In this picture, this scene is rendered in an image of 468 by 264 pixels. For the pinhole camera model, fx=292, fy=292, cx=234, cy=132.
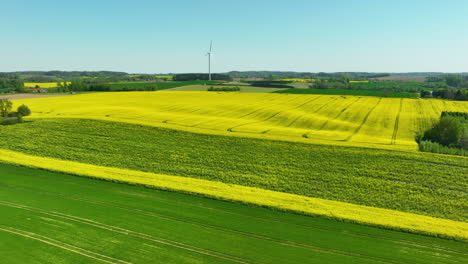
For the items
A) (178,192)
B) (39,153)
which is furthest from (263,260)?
(39,153)

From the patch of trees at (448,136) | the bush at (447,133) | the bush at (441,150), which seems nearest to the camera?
the bush at (441,150)

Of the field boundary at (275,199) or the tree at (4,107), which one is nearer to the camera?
the field boundary at (275,199)

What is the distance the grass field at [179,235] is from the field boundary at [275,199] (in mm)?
1212

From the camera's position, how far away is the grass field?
2092 cm

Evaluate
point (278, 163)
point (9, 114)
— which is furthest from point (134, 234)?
point (9, 114)

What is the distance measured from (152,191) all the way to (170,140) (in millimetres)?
18963

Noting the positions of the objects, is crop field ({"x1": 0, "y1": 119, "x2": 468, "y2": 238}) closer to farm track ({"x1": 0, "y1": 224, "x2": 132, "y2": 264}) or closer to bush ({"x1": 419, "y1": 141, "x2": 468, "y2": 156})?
bush ({"x1": 419, "y1": 141, "x2": 468, "y2": 156})

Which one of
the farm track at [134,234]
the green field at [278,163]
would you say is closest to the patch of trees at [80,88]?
the green field at [278,163]

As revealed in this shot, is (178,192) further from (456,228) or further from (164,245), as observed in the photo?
(456,228)

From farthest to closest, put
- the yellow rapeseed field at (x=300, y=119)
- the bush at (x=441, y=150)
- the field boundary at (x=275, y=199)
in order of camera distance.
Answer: the yellow rapeseed field at (x=300, y=119) < the bush at (x=441, y=150) < the field boundary at (x=275, y=199)

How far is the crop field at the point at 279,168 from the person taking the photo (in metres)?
30.7

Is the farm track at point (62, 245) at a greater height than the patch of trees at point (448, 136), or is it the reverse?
the patch of trees at point (448, 136)

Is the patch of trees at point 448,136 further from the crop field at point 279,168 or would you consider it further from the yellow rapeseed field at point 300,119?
the crop field at point 279,168

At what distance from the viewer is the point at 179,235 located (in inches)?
926
